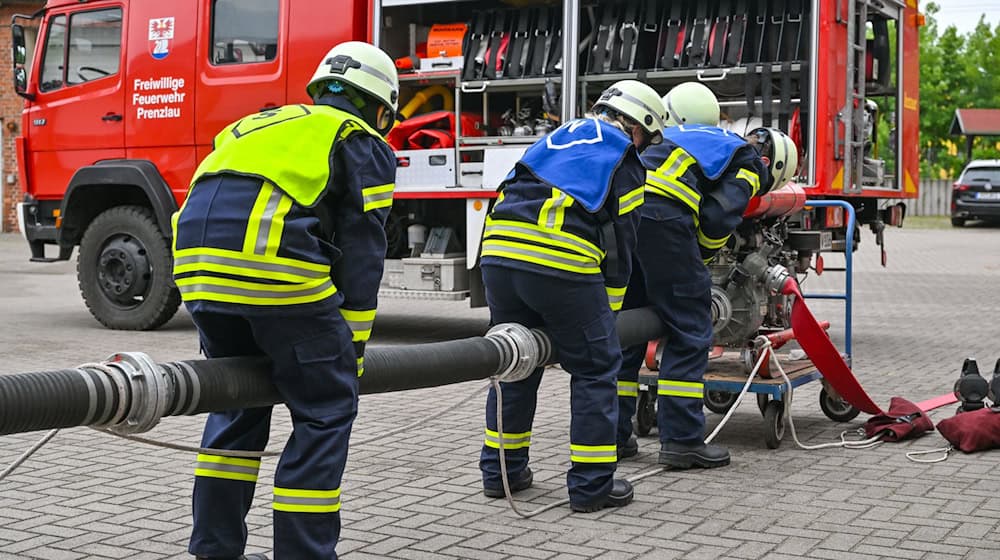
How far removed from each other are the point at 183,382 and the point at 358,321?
2.10 ft

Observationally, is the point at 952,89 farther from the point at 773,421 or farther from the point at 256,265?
the point at 256,265

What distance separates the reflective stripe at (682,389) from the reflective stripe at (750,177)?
99 centimetres

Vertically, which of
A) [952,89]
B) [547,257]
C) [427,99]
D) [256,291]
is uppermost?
[952,89]

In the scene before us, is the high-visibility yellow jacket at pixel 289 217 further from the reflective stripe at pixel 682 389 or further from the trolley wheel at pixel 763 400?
the trolley wheel at pixel 763 400

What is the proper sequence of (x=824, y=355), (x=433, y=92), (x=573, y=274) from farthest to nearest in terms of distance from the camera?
(x=433, y=92) → (x=824, y=355) → (x=573, y=274)

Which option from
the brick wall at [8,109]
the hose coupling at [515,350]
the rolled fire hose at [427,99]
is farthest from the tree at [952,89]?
the hose coupling at [515,350]

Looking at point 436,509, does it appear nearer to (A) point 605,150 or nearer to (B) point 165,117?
(A) point 605,150

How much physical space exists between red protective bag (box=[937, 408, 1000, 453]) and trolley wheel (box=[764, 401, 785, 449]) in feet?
2.76

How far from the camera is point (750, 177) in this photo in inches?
252

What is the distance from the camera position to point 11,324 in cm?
1234

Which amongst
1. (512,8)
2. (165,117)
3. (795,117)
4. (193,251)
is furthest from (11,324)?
(193,251)

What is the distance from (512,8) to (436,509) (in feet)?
20.5

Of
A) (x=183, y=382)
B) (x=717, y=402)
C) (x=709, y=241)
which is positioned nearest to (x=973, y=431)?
(x=717, y=402)

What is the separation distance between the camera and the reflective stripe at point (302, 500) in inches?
156
